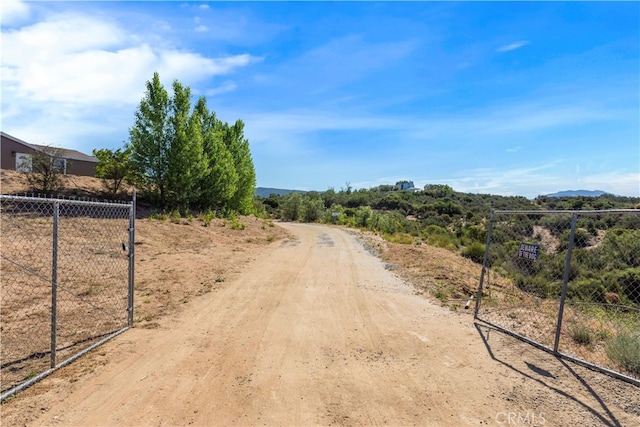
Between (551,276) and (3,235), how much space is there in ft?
48.3

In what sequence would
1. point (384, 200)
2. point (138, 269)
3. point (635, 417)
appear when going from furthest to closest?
point (384, 200)
point (138, 269)
point (635, 417)

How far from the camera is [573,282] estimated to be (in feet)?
26.5

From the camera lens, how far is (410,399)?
4.29 m

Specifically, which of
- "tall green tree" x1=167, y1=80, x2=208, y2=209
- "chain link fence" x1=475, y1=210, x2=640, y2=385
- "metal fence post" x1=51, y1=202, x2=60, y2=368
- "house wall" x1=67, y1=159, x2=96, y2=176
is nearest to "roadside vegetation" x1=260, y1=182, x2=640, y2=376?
"chain link fence" x1=475, y1=210, x2=640, y2=385

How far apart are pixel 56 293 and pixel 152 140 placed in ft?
62.8

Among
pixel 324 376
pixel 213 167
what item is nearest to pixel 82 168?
pixel 213 167

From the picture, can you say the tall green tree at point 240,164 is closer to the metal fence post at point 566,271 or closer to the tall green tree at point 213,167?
the tall green tree at point 213,167

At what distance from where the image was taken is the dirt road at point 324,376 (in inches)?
154

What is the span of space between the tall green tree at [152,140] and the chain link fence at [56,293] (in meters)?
9.02

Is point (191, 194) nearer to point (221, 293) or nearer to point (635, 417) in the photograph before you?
point (221, 293)

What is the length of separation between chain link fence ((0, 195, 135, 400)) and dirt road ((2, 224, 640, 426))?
0.64m

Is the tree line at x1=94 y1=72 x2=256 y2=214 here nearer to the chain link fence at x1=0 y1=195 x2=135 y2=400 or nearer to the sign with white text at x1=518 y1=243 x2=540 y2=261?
the chain link fence at x1=0 y1=195 x2=135 y2=400

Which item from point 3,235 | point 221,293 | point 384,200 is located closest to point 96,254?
point 3,235

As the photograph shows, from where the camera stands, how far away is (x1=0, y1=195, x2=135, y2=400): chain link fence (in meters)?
4.66
